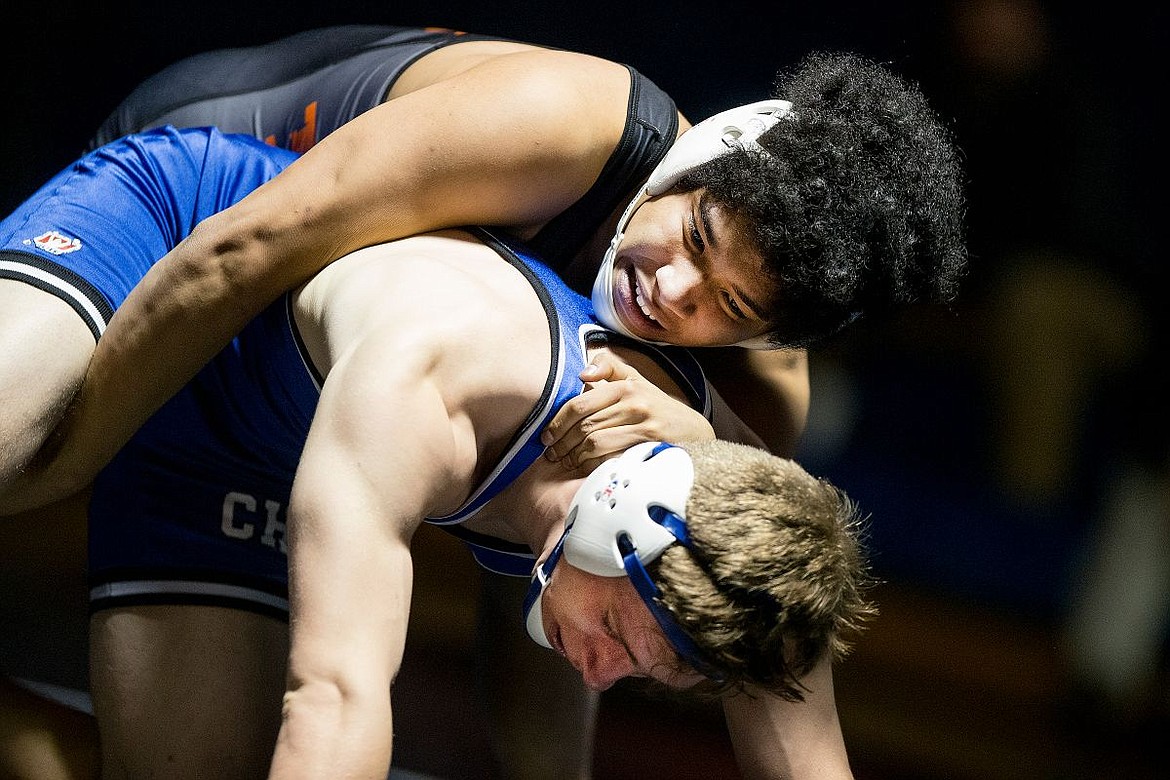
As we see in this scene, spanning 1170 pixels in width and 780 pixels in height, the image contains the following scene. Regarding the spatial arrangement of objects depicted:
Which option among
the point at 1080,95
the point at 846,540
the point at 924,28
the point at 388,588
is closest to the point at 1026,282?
the point at 1080,95

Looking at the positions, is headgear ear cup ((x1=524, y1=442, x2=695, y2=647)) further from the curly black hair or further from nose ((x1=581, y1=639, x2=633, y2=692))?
the curly black hair

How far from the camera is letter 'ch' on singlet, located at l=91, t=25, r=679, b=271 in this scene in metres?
1.53

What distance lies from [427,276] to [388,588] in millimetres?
353

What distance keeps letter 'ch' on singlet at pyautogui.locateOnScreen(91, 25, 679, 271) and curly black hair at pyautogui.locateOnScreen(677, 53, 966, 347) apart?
122 millimetres

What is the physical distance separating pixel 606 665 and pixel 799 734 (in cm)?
27

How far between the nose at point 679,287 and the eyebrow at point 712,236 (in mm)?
38

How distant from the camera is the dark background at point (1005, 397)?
6.49 ft

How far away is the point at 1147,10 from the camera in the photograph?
1.91 m

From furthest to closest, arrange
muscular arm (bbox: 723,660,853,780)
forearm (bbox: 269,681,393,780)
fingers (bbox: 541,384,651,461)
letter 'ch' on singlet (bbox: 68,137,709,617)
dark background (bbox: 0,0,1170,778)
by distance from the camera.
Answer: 1. dark background (bbox: 0,0,1170,778)
2. letter 'ch' on singlet (bbox: 68,137,709,617)
3. muscular arm (bbox: 723,660,853,780)
4. fingers (bbox: 541,384,651,461)
5. forearm (bbox: 269,681,393,780)

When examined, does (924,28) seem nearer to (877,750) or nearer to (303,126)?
(303,126)

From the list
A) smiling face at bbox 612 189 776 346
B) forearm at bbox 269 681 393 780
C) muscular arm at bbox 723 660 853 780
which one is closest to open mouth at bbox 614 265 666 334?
smiling face at bbox 612 189 776 346

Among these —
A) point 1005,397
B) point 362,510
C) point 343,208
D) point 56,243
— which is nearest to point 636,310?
point 343,208

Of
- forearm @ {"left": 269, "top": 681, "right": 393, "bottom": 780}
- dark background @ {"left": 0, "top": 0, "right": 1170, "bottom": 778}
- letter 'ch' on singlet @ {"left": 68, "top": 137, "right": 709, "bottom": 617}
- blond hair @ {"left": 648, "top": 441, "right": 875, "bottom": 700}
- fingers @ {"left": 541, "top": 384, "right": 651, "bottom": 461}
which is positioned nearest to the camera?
forearm @ {"left": 269, "top": 681, "right": 393, "bottom": 780}

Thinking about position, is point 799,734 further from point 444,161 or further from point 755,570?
point 444,161
